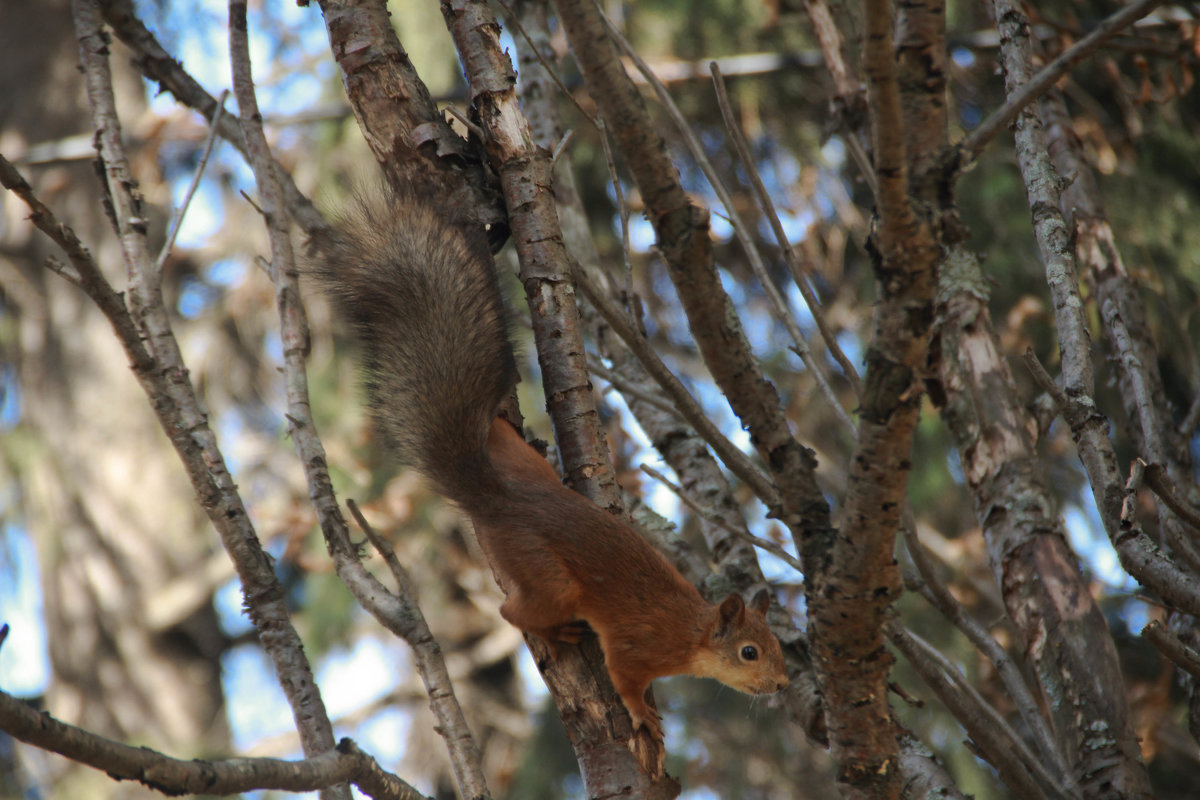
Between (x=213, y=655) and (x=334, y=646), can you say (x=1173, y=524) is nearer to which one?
Answer: (x=334, y=646)

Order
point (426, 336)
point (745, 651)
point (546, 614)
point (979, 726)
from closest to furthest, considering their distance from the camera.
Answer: point (979, 726), point (546, 614), point (426, 336), point (745, 651)

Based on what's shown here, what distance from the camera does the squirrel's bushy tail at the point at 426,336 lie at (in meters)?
1.87

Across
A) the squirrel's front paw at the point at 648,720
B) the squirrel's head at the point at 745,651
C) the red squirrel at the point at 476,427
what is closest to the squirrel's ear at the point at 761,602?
the squirrel's head at the point at 745,651

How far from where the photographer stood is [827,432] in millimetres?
4609

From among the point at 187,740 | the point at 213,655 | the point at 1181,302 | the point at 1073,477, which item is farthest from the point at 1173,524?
the point at 213,655

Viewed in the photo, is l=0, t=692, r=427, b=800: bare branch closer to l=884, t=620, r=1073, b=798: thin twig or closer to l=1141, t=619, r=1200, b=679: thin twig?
l=884, t=620, r=1073, b=798: thin twig

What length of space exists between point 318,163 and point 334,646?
8.14 feet

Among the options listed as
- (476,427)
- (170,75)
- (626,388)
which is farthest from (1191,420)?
(170,75)

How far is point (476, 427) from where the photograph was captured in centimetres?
188

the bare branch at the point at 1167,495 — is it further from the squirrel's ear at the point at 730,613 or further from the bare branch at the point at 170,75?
the bare branch at the point at 170,75

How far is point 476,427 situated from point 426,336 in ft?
0.68

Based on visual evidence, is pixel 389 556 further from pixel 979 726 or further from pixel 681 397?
pixel 979 726

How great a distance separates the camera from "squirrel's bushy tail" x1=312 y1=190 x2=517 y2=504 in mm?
1865

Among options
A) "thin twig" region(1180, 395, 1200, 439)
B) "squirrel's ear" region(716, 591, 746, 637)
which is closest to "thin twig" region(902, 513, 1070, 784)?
"squirrel's ear" region(716, 591, 746, 637)
